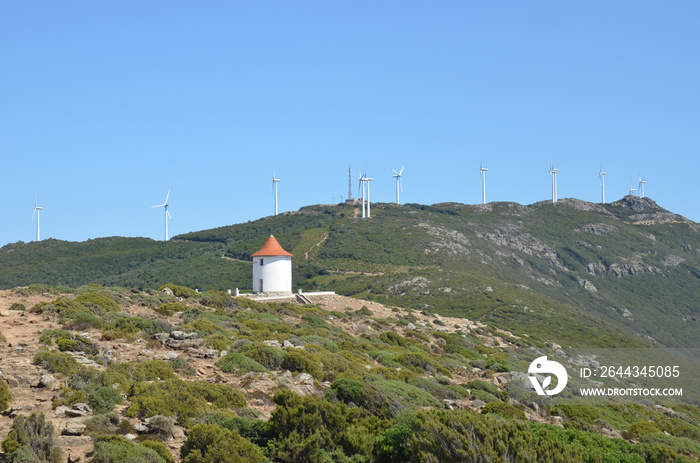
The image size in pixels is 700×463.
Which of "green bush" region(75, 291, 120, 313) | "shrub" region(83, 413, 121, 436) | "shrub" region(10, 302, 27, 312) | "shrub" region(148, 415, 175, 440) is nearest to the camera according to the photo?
"shrub" region(83, 413, 121, 436)

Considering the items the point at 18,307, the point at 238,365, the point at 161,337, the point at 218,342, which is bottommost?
the point at 238,365

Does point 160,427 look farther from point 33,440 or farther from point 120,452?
point 33,440

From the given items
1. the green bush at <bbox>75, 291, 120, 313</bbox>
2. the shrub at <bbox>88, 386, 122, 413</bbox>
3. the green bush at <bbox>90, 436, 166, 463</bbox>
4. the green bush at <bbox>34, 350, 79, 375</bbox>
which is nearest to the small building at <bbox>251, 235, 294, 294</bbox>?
the green bush at <bbox>75, 291, 120, 313</bbox>

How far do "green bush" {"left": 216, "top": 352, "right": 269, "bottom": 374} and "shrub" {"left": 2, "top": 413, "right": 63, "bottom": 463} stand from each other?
Result: 7071 mm

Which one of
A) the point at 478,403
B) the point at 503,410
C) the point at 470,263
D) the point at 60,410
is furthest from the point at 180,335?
the point at 470,263

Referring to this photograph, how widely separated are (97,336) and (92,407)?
7.01 metres

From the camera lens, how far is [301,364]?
2148cm

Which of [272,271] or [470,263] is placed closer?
[272,271]

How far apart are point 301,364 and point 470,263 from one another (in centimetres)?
7456

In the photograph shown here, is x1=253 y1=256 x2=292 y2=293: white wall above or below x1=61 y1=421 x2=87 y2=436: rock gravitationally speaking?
above

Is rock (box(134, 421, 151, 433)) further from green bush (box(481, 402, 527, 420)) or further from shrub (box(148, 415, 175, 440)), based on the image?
green bush (box(481, 402, 527, 420))

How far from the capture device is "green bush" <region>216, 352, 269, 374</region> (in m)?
20.2

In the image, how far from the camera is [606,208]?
162 metres

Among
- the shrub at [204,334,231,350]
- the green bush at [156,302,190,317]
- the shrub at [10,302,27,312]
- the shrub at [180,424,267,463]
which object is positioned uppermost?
the shrub at [10,302,27,312]
